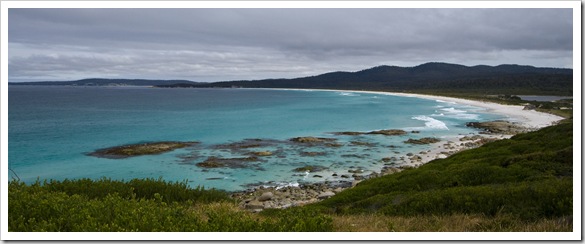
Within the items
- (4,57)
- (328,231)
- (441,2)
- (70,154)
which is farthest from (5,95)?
(70,154)

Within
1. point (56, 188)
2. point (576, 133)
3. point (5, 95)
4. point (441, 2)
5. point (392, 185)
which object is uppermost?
point (441, 2)

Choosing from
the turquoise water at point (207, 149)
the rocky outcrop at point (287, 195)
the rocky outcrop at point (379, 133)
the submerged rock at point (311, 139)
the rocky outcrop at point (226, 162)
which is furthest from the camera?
the rocky outcrop at point (379, 133)

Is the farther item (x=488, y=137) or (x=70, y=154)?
(x=488, y=137)

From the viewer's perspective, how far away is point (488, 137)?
1986 inches

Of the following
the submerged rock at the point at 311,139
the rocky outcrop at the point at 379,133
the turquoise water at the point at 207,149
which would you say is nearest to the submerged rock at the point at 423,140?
the turquoise water at the point at 207,149

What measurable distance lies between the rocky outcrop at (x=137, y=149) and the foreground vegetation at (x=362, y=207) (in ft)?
96.1

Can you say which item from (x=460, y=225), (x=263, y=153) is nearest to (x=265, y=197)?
(x=263, y=153)

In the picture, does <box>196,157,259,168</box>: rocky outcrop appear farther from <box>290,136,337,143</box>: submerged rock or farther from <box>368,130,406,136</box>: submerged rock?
<box>368,130,406,136</box>: submerged rock

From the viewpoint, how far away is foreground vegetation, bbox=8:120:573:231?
262 inches

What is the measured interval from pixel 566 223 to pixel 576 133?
1.76 metres

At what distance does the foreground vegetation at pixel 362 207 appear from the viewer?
21.9 feet

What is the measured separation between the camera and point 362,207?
13602mm

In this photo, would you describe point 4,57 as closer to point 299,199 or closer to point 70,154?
point 299,199

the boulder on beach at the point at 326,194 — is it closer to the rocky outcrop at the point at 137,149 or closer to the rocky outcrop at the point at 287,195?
the rocky outcrop at the point at 287,195
